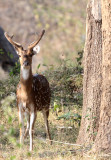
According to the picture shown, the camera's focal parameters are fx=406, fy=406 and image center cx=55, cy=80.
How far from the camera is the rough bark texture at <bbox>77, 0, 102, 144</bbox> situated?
7.41m

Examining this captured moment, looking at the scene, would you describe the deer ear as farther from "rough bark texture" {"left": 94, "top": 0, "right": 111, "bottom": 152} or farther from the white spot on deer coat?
"rough bark texture" {"left": 94, "top": 0, "right": 111, "bottom": 152}

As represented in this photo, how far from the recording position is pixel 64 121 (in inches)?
372

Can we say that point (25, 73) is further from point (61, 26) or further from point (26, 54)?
point (61, 26)

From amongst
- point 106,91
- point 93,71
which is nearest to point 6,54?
point 93,71

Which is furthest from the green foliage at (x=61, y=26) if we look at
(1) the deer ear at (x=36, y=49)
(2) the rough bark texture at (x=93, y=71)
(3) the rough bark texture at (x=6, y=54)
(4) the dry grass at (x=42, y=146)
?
(2) the rough bark texture at (x=93, y=71)

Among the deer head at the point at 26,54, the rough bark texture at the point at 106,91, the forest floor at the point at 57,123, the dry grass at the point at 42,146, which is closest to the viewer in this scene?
the dry grass at the point at 42,146

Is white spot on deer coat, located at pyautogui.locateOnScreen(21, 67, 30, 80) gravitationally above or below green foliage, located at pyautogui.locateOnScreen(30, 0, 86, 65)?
below

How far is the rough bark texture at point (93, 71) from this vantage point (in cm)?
741

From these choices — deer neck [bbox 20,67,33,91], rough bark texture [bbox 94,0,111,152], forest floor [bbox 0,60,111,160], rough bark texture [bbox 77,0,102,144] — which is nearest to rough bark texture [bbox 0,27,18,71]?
forest floor [bbox 0,60,111,160]

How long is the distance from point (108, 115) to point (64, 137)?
7.15 feet

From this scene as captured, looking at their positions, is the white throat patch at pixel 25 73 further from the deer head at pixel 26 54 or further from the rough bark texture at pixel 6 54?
the rough bark texture at pixel 6 54

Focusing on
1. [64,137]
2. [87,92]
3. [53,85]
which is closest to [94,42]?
[87,92]

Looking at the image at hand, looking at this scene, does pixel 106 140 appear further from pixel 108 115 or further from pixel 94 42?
pixel 94 42

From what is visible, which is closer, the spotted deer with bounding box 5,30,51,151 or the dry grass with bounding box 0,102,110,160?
the dry grass with bounding box 0,102,110,160
